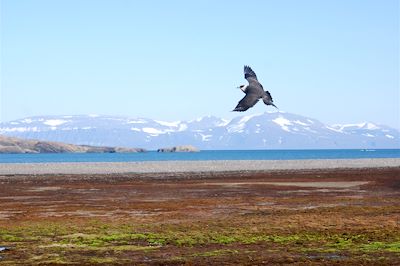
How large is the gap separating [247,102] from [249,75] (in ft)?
9.05

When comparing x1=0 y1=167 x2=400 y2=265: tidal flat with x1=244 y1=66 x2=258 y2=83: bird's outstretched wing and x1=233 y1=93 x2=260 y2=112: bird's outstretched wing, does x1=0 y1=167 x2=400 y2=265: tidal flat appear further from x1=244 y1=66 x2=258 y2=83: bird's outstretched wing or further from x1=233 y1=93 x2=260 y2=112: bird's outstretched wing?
x1=233 y1=93 x2=260 y2=112: bird's outstretched wing

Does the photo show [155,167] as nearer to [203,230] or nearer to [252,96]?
[203,230]

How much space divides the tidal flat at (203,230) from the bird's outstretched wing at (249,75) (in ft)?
18.3

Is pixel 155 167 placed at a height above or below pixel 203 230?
above

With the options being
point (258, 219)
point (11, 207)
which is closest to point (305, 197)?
point (258, 219)

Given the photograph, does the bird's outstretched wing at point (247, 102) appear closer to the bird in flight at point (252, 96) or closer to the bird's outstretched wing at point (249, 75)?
the bird in flight at point (252, 96)

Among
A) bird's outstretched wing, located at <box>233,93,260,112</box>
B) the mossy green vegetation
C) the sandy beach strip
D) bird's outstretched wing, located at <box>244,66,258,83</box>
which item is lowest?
the mossy green vegetation

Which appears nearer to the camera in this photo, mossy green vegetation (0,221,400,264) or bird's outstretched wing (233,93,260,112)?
bird's outstretched wing (233,93,260,112)

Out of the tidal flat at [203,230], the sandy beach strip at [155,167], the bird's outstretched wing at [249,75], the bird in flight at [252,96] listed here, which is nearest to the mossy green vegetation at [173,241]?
the tidal flat at [203,230]

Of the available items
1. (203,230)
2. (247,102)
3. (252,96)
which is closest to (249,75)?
(252,96)

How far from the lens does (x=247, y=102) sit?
18000mm

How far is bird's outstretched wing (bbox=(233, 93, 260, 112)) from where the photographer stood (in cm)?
1788

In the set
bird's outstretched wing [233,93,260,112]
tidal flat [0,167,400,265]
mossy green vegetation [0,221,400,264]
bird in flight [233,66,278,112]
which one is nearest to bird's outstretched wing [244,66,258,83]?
bird in flight [233,66,278,112]

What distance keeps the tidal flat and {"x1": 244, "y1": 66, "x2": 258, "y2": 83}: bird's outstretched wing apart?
220 inches
